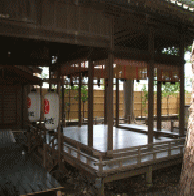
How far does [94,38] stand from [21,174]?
4134 mm

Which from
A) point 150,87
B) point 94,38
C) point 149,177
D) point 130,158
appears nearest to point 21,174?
point 130,158

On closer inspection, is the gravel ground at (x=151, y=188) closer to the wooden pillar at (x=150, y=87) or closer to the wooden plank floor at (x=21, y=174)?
the wooden pillar at (x=150, y=87)

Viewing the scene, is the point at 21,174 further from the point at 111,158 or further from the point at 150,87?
A: the point at 150,87

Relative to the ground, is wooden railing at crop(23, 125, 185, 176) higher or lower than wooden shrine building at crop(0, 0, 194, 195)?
lower

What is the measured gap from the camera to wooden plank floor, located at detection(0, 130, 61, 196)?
18.5ft

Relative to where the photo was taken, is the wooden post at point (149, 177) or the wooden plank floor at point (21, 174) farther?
the wooden post at point (149, 177)

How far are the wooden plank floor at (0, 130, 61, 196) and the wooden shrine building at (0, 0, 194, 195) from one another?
3.20 ft

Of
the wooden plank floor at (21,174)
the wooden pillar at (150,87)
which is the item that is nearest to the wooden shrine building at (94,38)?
the wooden pillar at (150,87)

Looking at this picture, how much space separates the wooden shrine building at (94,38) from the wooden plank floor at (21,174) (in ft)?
3.20

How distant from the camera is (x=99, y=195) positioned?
6020mm

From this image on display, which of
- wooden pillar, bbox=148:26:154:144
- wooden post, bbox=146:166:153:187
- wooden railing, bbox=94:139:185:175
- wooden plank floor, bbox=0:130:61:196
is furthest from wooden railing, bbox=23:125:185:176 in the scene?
wooden plank floor, bbox=0:130:61:196

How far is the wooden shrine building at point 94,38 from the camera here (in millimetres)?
5754

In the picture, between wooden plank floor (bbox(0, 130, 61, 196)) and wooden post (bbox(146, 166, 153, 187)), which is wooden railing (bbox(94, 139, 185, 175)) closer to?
wooden post (bbox(146, 166, 153, 187))

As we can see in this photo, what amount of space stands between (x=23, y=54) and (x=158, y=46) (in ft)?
20.2
